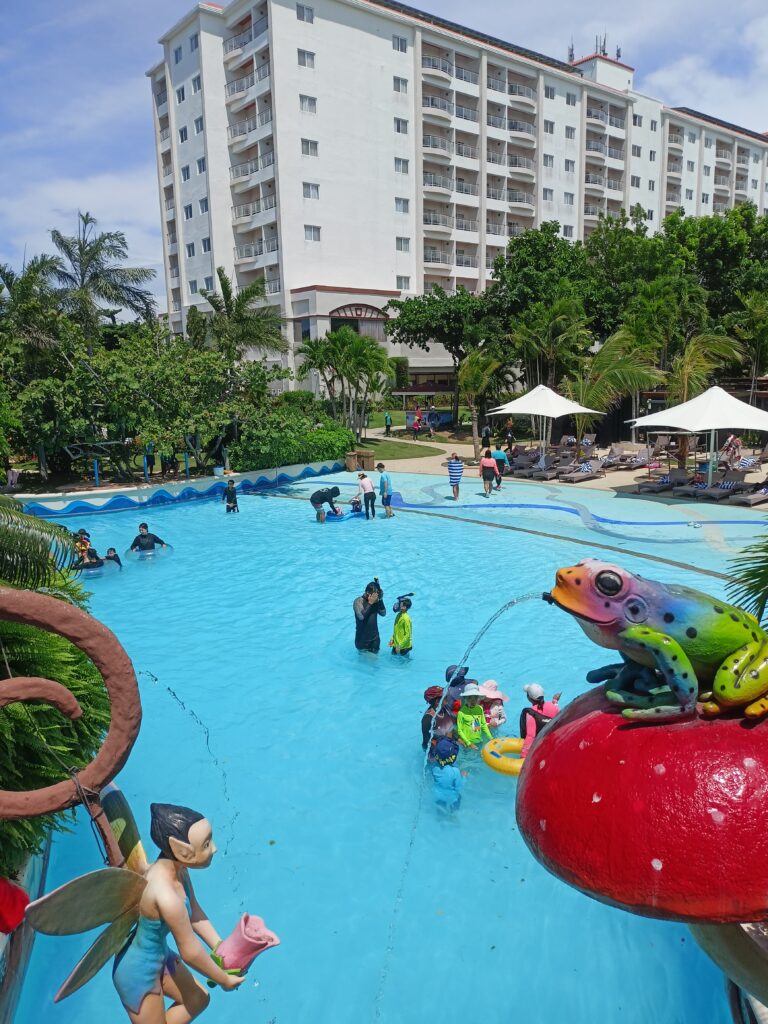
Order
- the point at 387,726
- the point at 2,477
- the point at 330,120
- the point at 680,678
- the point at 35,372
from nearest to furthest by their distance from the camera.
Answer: the point at 680,678 < the point at 387,726 < the point at 2,477 < the point at 35,372 < the point at 330,120

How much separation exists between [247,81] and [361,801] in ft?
176

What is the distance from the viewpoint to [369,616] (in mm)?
11648

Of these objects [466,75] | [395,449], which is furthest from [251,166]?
[395,449]

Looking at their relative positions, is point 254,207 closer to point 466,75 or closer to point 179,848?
point 466,75

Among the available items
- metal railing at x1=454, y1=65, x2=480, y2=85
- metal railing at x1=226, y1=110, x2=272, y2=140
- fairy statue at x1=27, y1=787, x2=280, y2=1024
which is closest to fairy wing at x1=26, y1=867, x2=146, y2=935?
fairy statue at x1=27, y1=787, x2=280, y2=1024

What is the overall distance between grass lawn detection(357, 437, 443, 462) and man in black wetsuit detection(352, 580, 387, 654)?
19.9 meters

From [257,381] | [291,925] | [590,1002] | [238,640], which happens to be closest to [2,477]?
[257,381]

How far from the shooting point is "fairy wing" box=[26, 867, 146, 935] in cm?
350

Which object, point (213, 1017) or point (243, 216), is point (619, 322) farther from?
point (213, 1017)

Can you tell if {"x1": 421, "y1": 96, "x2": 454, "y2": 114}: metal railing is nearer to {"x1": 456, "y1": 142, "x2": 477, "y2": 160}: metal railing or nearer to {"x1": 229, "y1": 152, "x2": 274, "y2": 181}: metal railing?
{"x1": 456, "y1": 142, "x2": 477, "y2": 160}: metal railing

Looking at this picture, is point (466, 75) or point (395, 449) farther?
point (466, 75)

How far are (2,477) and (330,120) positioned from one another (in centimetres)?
3687

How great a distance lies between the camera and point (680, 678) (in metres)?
3.37

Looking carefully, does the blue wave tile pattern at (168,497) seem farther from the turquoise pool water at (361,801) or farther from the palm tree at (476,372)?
the turquoise pool water at (361,801)
